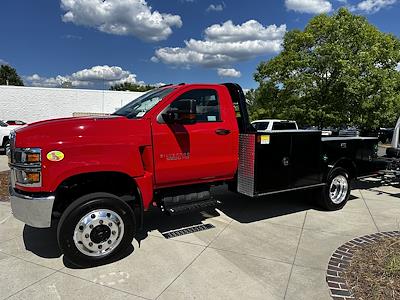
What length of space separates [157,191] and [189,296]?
173cm

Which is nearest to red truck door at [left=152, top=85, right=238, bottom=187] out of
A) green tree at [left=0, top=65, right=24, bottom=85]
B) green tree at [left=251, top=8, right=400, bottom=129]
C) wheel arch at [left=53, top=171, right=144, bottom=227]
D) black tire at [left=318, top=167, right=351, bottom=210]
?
wheel arch at [left=53, top=171, right=144, bottom=227]

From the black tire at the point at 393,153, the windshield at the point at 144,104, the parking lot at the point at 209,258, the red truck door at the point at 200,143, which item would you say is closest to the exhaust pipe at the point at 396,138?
the black tire at the point at 393,153

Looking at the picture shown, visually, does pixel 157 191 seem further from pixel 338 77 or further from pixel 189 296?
pixel 338 77

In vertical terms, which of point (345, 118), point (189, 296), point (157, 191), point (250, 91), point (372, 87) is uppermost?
point (250, 91)

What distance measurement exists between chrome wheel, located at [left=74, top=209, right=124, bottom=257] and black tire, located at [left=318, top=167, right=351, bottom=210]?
3.90 metres

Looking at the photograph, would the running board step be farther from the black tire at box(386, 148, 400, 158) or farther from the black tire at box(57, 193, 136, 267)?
the black tire at box(386, 148, 400, 158)

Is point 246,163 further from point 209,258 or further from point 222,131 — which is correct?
point 209,258

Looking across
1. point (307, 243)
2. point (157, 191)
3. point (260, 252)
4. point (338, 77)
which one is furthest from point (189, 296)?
point (338, 77)

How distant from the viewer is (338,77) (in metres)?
15.3

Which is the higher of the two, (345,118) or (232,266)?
(345,118)

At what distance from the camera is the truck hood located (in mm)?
→ 3766

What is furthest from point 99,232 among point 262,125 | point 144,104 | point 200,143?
point 262,125

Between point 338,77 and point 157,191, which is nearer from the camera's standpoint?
point 157,191

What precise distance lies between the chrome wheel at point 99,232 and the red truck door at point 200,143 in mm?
823
